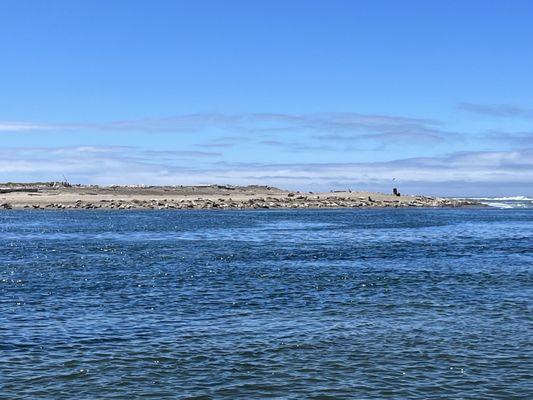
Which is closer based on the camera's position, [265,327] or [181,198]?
[265,327]

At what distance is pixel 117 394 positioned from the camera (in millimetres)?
15906

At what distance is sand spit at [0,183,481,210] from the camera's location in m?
141

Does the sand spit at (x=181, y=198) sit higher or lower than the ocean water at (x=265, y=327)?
higher

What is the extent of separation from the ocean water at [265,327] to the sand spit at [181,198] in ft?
315

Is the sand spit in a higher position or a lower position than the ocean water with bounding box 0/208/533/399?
higher

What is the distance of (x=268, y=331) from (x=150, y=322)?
4.22 meters

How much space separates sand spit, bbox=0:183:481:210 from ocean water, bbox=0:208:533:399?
3779 inches

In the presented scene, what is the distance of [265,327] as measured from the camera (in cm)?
2281

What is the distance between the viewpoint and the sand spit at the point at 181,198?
141 meters

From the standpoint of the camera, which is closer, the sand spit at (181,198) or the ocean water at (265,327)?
the ocean water at (265,327)

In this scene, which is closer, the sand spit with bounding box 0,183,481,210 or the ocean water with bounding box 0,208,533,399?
the ocean water with bounding box 0,208,533,399

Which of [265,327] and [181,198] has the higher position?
[181,198]

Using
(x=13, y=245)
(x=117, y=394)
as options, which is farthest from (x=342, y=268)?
(x=13, y=245)

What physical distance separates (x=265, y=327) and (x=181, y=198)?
140427mm
